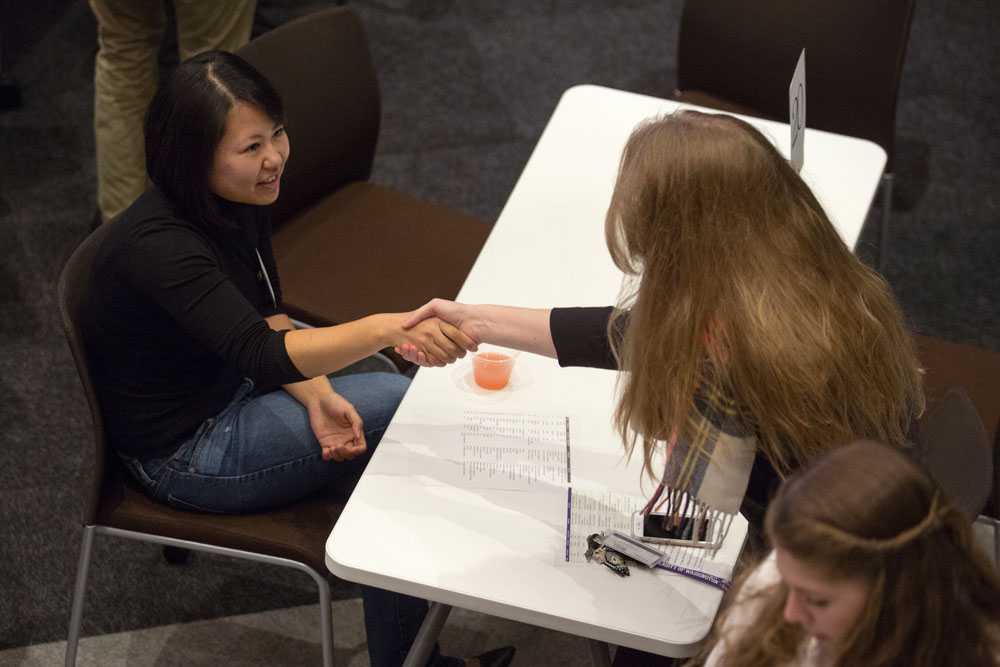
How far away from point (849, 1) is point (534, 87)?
61.4 inches

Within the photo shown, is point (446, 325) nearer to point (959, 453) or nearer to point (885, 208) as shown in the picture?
point (959, 453)

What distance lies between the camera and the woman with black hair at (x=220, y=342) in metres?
1.81

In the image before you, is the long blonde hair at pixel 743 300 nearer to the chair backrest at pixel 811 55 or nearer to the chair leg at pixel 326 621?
the chair leg at pixel 326 621

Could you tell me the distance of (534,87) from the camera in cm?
410

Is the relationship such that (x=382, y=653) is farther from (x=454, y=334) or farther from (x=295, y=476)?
(x=454, y=334)

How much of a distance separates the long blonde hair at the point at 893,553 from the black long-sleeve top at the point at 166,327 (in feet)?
3.23

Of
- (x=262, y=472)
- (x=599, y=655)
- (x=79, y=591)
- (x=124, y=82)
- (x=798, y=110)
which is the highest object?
(x=798, y=110)

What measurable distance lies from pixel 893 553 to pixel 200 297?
1174mm

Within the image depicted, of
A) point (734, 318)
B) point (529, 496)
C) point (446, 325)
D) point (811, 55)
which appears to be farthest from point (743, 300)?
point (811, 55)

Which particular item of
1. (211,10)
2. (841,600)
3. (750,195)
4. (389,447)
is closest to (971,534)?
(841,600)

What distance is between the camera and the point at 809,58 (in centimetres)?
287

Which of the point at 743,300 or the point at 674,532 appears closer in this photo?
the point at 743,300

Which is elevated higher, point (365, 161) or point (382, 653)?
point (365, 161)

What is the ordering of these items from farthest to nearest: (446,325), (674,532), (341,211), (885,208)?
1. (885,208)
2. (341,211)
3. (446,325)
4. (674,532)
